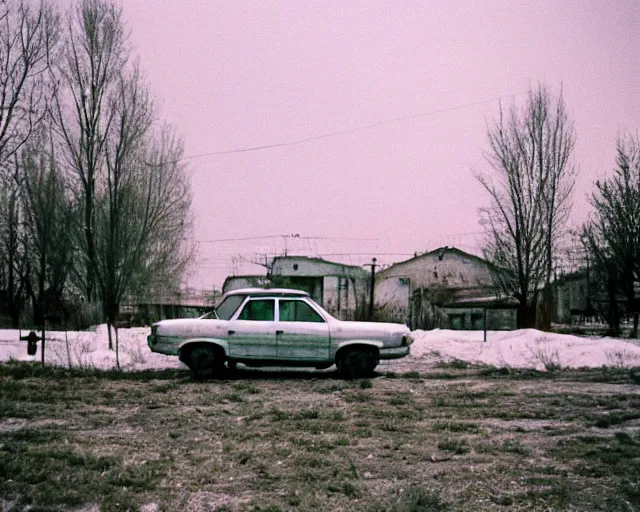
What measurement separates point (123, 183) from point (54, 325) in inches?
280

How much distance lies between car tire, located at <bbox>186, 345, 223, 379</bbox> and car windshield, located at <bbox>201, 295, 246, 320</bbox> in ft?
2.45

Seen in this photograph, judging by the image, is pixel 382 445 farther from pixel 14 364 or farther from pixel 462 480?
pixel 14 364

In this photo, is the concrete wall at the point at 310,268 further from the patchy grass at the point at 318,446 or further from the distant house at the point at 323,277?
the patchy grass at the point at 318,446

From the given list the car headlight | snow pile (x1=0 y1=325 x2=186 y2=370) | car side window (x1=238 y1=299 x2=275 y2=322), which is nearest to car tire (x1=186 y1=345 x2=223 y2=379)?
car side window (x1=238 y1=299 x2=275 y2=322)

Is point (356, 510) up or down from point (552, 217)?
down

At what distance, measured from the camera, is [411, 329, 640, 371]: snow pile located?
15258mm

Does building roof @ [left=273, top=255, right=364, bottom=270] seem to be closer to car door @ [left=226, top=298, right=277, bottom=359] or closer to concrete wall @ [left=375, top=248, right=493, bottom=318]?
concrete wall @ [left=375, top=248, right=493, bottom=318]

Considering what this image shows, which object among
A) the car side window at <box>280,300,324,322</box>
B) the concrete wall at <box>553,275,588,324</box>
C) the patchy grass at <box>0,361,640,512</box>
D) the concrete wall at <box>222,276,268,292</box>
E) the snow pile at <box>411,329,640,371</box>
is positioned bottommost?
the patchy grass at <box>0,361,640,512</box>

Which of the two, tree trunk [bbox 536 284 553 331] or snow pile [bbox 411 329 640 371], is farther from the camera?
tree trunk [bbox 536 284 553 331]

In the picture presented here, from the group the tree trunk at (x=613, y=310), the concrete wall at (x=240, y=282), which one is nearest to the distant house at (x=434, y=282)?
the concrete wall at (x=240, y=282)

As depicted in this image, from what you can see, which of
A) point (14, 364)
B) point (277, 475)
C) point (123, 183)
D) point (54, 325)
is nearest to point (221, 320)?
point (14, 364)

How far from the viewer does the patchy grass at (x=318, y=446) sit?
4.94 m

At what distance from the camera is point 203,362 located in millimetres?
12484

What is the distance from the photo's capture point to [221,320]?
12.8m
